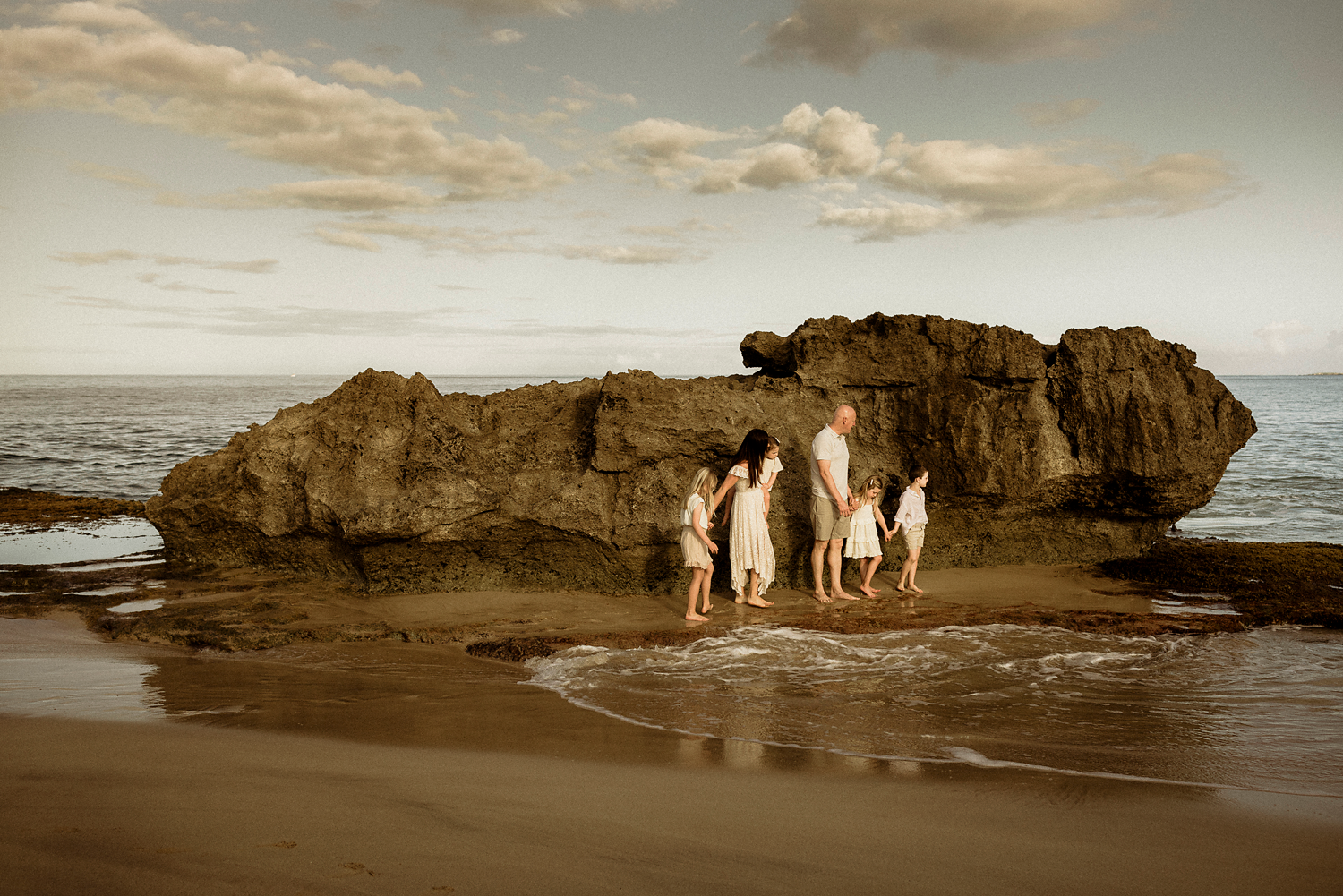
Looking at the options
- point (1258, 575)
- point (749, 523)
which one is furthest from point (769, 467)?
point (1258, 575)

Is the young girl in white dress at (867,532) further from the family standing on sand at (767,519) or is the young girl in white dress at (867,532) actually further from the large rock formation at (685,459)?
the large rock formation at (685,459)

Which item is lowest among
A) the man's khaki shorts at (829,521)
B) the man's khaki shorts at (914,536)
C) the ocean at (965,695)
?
the ocean at (965,695)

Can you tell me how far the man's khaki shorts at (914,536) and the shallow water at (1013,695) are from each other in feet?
5.61

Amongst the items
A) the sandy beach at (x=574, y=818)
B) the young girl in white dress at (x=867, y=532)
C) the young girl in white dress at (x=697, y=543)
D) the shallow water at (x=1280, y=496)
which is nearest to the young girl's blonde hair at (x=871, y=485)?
the young girl in white dress at (x=867, y=532)

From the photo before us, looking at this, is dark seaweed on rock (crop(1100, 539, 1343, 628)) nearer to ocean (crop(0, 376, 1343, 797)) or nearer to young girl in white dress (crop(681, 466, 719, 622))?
ocean (crop(0, 376, 1343, 797))

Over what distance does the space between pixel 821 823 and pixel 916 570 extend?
22.2ft

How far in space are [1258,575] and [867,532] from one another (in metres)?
4.53

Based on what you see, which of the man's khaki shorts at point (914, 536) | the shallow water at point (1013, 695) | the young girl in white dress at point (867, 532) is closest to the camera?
the shallow water at point (1013, 695)

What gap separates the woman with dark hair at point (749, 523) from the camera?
8.00m

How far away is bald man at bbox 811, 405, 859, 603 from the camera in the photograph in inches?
332

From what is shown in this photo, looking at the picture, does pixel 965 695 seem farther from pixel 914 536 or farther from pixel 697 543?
pixel 914 536

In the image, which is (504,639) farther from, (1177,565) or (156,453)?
(156,453)

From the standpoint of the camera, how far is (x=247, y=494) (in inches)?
354

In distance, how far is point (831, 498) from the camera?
28.0 feet
